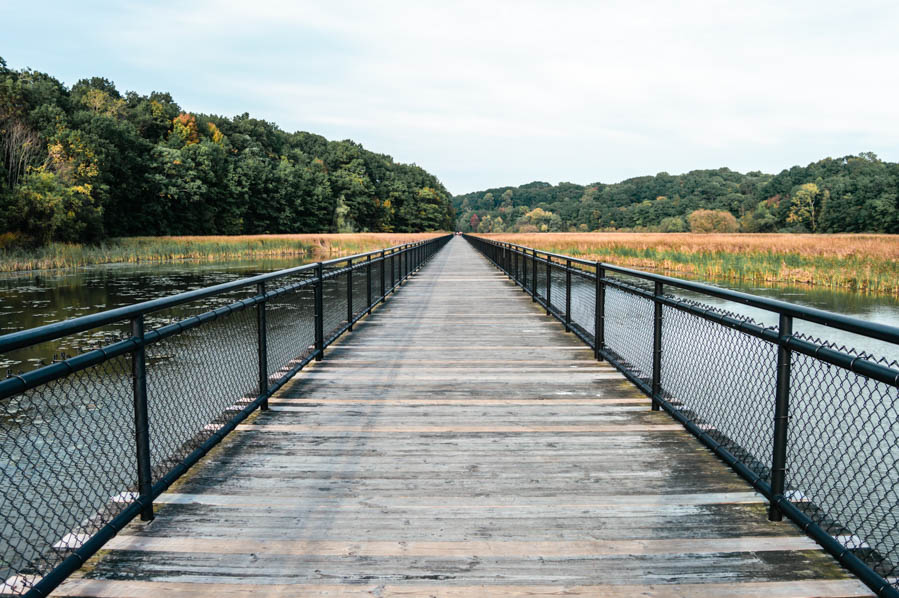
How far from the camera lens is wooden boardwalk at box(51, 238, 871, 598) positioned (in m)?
2.59

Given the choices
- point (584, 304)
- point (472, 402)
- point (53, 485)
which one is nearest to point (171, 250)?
point (584, 304)

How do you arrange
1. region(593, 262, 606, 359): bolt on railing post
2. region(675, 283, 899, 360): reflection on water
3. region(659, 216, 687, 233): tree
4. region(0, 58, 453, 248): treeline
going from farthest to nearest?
region(659, 216, 687, 233): tree, region(0, 58, 453, 248): treeline, region(675, 283, 899, 360): reflection on water, region(593, 262, 606, 359): bolt on railing post

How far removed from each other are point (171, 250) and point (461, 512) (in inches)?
1612

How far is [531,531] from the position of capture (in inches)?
119

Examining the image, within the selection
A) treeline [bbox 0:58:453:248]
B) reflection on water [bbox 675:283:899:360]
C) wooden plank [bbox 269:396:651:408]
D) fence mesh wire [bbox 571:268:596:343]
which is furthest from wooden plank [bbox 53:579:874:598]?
treeline [bbox 0:58:453:248]

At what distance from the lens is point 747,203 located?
119500 millimetres

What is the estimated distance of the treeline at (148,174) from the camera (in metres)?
39.3

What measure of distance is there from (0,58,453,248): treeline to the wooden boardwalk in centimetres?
3731

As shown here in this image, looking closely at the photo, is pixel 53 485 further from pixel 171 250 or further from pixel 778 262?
pixel 171 250

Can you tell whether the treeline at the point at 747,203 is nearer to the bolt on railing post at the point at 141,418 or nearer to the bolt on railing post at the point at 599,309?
the bolt on railing post at the point at 599,309

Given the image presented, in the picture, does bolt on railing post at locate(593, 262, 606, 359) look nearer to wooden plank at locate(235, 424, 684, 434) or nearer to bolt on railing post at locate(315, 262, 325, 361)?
wooden plank at locate(235, 424, 684, 434)

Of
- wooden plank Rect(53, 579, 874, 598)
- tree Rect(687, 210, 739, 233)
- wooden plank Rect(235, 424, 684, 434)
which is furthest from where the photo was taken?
tree Rect(687, 210, 739, 233)

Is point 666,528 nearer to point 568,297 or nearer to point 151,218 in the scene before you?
point 568,297

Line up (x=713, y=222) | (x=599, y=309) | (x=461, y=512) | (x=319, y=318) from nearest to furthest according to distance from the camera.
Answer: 1. (x=461, y=512)
2. (x=599, y=309)
3. (x=319, y=318)
4. (x=713, y=222)
